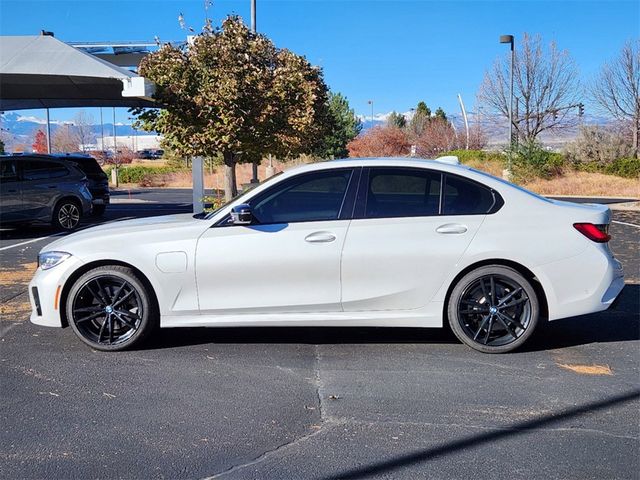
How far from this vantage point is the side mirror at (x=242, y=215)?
5227 millimetres

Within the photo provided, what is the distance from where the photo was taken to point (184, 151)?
14.4 metres

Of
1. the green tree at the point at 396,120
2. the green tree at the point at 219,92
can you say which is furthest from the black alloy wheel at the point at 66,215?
the green tree at the point at 396,120

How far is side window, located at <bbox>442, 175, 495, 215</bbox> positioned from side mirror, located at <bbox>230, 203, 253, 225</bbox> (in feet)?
5.23

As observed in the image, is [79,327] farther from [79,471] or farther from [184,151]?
[184,151]

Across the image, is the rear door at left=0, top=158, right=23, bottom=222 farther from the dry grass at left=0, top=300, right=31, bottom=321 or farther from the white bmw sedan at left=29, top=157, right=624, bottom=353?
the white bmw sedan at left=29, top=157, right=624, bottom=353

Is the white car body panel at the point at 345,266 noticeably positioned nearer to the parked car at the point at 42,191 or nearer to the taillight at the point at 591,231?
the taillight at the point at 591,231

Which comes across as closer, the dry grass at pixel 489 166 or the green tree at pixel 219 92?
the green tree at pixel 219 92

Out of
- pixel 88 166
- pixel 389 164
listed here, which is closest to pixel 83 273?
pixel 389 164

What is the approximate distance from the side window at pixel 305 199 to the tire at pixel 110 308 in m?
1.16

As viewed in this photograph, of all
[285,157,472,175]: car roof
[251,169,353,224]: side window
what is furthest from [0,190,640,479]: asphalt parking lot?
[285,157,472,175]: car roof

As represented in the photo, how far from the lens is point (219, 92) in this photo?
13438mm

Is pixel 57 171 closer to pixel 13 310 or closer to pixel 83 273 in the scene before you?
pixel 13 310

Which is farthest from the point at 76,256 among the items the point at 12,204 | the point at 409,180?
the point at 12,204

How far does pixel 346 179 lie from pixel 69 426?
2823 mm
